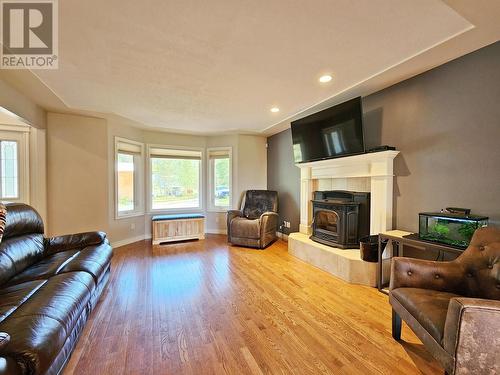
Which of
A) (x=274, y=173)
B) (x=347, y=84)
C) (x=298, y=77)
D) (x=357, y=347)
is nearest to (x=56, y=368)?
(x=357, y=347)

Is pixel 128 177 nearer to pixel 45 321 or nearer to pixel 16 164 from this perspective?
pixel 16 164

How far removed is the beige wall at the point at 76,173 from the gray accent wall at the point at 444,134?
14.8 ft

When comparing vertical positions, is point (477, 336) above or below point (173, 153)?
below

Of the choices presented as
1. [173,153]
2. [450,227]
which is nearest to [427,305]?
[450,227]

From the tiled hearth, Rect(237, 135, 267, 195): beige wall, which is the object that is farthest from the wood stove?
Rect(237, 135, 267, 195): beige wall

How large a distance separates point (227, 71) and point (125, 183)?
3448mm

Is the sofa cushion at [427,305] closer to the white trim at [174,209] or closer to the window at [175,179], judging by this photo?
the white trim at [174,209]

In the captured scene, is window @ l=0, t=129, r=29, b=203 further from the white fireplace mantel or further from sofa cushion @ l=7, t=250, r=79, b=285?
the white fireplace mantel

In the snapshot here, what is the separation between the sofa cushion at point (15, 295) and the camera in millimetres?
1394

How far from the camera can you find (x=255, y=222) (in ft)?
14.1

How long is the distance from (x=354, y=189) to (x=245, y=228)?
6.78 ft

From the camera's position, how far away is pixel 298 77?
2.55 metres

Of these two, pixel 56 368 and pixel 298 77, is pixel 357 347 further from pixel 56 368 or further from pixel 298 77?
pixel 298 77

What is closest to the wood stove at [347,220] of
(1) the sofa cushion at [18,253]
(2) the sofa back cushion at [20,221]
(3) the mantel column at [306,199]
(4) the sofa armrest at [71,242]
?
(3) the mantel column at [306,199]
